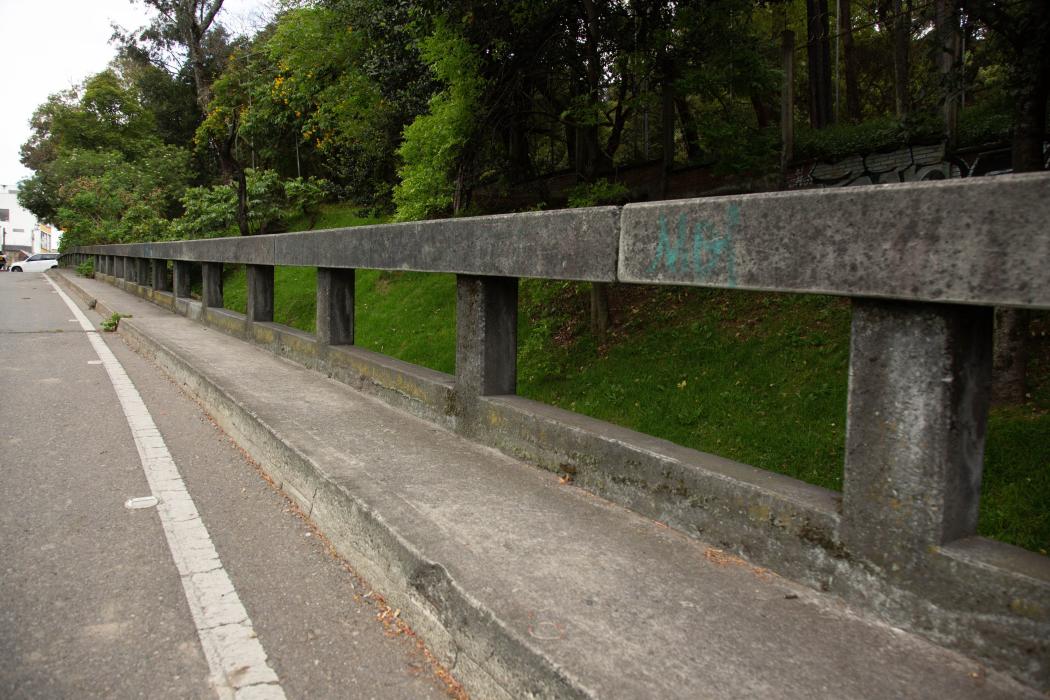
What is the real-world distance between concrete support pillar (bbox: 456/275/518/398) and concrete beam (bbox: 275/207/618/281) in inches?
6.2

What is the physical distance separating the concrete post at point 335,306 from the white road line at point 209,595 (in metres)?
1.73

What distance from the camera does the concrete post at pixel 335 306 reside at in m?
6.63

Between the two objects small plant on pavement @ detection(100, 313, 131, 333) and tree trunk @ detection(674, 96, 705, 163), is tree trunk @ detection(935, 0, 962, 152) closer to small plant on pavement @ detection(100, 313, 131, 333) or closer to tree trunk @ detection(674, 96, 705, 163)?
tree trunk @ detection(674, 96, 705, 163)

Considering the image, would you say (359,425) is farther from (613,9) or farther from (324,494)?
(613,9)

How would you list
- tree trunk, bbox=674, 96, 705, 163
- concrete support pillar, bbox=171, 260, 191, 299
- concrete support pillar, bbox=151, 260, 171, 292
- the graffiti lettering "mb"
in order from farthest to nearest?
concrete support pillar, bbox=151, 260, 171, 292 → concrete support pillar, bbox=171, 260, 191, 299 → tree trunk, bbox=674, 96, 705, 163 → the graffiti lettering "mb"

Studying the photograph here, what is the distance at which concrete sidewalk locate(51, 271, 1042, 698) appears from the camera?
2.17m

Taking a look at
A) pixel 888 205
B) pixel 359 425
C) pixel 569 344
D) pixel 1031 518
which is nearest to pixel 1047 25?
pixel 1031 518

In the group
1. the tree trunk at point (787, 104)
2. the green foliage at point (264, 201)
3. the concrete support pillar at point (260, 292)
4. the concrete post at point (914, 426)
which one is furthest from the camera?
the green foliage at point (264, 201)

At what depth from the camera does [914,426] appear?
7.70 feet

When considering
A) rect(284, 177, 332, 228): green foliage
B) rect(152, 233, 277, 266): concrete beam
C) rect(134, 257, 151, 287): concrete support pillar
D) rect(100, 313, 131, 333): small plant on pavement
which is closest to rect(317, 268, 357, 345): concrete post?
rect(152, 233, 277, 266): concrete beam

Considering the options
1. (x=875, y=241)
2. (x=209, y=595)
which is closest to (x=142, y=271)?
(x=209, y=595)

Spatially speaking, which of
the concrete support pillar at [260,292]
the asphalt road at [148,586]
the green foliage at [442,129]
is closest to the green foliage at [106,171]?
the green foliage at [442,129]

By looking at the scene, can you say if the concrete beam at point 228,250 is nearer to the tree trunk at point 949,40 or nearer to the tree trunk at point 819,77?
the tree trunk at point 949,40

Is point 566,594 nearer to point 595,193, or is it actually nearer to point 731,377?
point 731,377
